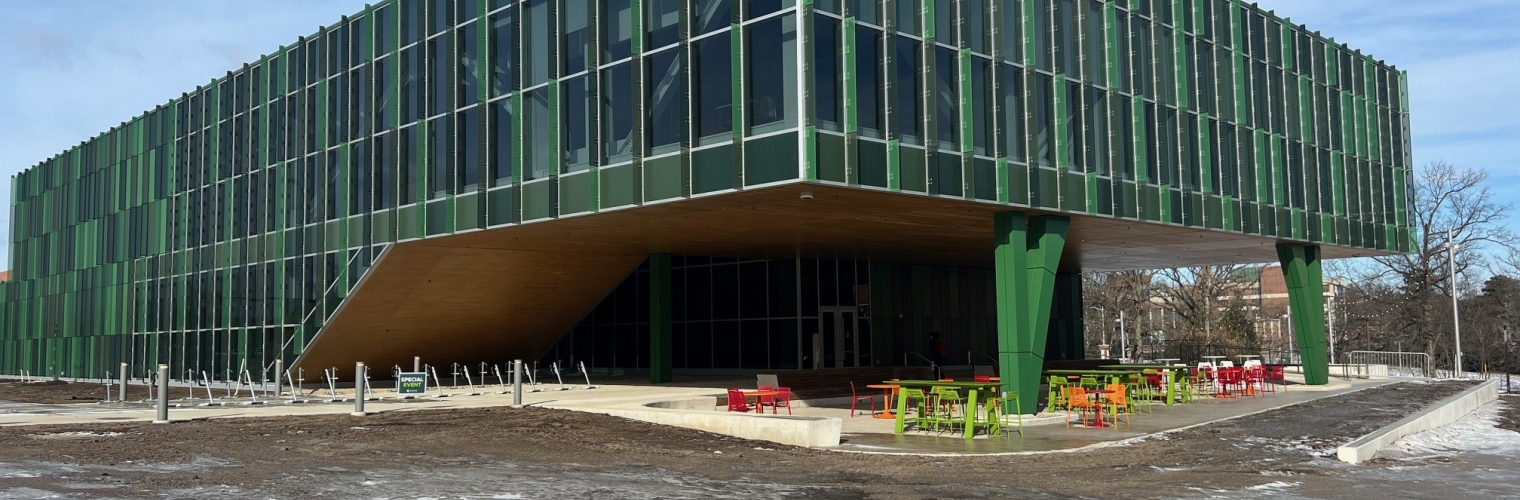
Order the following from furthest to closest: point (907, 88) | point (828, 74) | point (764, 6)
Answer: point (907, 88), point (764, 6), point (828, 74)

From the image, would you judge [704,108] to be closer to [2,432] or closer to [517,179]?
[517,179]

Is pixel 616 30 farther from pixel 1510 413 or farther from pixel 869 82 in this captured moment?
pixel 1510 413

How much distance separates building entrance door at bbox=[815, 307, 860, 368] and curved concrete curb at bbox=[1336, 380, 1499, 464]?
60.9ft

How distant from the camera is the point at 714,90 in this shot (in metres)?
22.8

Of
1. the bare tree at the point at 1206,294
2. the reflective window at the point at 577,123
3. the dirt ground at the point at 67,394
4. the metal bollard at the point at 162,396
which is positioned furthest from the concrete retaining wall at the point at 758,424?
the bare tree at the point at 1206,294

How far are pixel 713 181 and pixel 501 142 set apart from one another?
749 cm

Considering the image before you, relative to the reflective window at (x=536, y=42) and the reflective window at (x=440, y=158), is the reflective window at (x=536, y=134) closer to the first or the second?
the reflective window at (x=536, y=42)

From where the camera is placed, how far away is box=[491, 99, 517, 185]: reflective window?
27688 millimetres

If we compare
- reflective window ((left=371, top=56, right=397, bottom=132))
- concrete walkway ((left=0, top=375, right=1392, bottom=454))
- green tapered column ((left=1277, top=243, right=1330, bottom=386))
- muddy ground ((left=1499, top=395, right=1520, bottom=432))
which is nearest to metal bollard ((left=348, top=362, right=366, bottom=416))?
concrete walkway ((left=0, top=375, right=1392, bottom=454))

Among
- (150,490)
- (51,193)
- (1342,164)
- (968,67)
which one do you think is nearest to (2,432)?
(150,490)

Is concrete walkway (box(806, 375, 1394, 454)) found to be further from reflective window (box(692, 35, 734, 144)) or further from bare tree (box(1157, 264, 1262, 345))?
bare tree (box(1157, 264, 1262, 345))

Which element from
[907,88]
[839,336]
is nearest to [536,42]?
[907,88]

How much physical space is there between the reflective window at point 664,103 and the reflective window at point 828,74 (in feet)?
9.49

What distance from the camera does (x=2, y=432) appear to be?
61.0 feet
